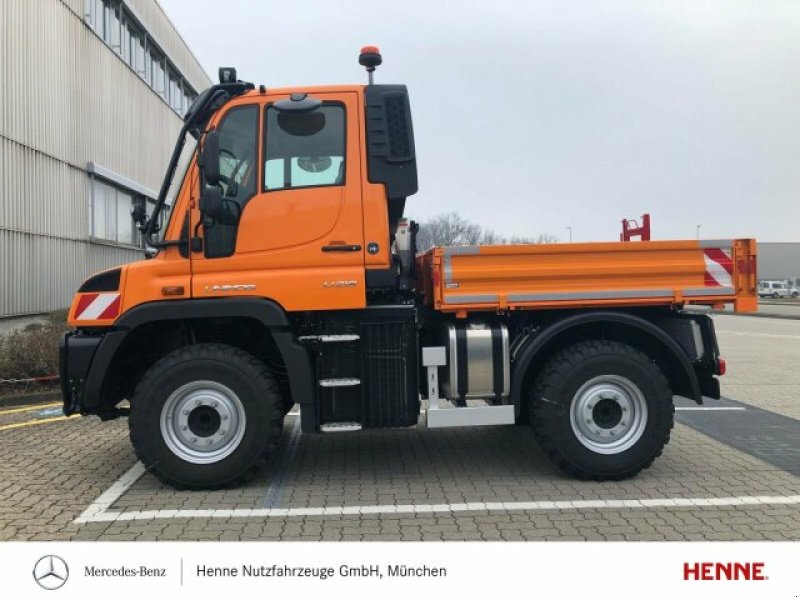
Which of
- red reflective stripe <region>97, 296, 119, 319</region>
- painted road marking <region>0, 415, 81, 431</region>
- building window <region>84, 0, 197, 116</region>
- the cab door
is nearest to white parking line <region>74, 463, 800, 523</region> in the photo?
red reflective stripe <region>97, 296, 119, 319</region>

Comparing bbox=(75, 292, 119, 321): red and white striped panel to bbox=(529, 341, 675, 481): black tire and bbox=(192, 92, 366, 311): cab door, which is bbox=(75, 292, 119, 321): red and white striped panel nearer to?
bbox=(192, 92, 366, 311): cab door

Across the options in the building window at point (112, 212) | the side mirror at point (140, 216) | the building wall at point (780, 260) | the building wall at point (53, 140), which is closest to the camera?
the side mirror at point (140, 216)

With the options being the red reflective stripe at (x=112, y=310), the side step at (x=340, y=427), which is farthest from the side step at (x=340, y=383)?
the red reflective stripe at (x=112, y=310)

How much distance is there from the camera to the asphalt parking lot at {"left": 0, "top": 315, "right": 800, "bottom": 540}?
160 inches

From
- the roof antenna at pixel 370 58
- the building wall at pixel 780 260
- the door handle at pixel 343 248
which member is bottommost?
the door handle at pixel 343 248

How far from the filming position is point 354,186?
4.79 m

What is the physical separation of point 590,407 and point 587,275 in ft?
3.27

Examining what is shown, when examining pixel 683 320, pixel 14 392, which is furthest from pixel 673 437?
pixel 14 392

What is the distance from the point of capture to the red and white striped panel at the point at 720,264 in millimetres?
4910

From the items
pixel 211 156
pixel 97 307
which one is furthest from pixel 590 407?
pixel 97 307
